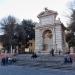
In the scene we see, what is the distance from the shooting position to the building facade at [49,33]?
52750mm

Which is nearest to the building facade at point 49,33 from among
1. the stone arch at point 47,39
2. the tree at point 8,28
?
the stone arch at point 47,39

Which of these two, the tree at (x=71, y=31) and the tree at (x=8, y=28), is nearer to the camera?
the tree at (x=71, y=31)

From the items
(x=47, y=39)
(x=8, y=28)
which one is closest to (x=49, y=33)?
(x=47, y=39)

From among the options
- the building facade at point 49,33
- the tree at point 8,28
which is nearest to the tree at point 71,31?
the building facade at point 49,33

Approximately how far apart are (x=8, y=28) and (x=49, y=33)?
10756 mm

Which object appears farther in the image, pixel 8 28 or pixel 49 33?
pixel 8 28

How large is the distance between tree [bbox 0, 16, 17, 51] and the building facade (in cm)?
732

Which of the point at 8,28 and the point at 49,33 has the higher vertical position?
the point at 8,28

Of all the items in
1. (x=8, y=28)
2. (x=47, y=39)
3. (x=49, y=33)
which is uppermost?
(x=8, y=28)

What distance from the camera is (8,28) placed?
6062 centimetres

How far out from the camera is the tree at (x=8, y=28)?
197ft

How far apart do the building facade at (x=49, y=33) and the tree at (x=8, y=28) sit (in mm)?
7322

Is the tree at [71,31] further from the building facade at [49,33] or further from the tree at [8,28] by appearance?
the tree at [8,28]

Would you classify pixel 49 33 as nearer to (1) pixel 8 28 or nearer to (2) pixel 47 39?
(2) pixel 47 39
